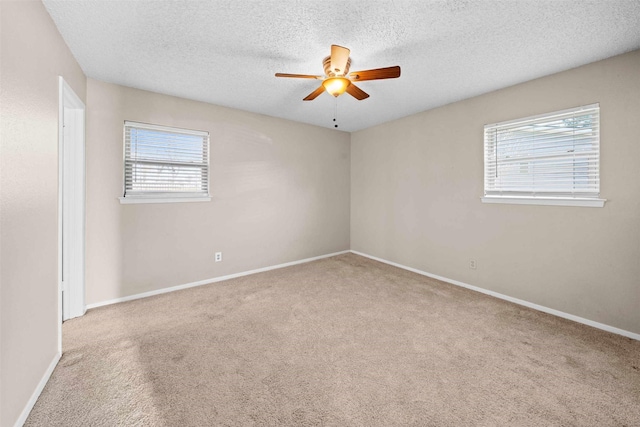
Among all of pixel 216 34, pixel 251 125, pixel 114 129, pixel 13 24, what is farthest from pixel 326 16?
pixel 114 129

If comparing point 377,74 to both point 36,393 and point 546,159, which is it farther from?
point 36,393

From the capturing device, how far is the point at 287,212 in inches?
172

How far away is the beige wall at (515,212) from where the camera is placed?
2.28 metres

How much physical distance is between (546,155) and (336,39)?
8.17 feet

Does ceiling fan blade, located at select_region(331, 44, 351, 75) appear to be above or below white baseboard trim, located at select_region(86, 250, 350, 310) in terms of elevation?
above

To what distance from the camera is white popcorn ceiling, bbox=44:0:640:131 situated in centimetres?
174

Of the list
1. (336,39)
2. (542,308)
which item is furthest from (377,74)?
(542,308)

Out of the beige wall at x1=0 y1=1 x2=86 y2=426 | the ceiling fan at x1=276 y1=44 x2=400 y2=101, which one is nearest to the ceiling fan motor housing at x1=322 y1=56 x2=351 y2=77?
the ceiling fan at x1=276 y1=44 x2=400 y2=101

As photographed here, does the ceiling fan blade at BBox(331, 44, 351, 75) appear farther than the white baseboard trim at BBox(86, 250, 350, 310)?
No

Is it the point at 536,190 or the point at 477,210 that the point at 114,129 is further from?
the point at 536,190

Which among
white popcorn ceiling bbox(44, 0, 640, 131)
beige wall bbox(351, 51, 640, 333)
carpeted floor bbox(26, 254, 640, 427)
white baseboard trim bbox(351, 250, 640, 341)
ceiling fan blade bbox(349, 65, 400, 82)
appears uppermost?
white popcorn ceiling bbox(44, 0, 640, 131)

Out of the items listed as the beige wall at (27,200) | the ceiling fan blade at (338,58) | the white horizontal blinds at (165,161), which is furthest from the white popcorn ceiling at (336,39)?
the white horizontal blinds at (165,161)

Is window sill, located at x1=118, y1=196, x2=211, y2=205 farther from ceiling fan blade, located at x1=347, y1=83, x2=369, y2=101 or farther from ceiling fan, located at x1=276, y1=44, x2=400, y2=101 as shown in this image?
ceiling fan blade, located at x1=347, y1=83, x2=369, y2=101

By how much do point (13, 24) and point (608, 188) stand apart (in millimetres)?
4447
